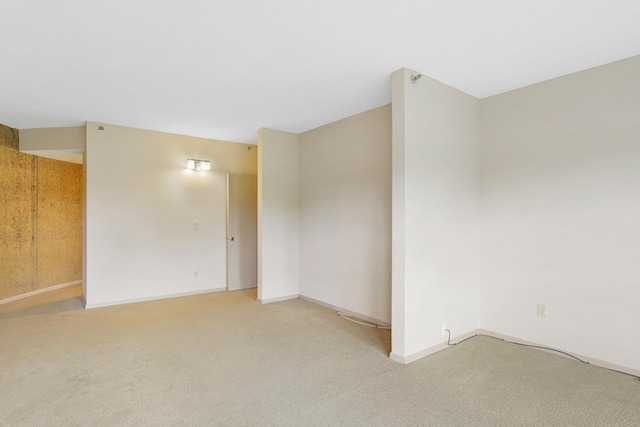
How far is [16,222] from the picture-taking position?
16.6ft

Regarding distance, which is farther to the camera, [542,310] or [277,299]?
[277,299]

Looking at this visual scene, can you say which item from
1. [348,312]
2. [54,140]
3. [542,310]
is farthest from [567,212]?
[54,140]

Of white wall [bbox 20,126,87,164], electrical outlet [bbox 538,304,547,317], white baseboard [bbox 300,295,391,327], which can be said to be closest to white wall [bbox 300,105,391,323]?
white baseboard [bbox 300,295,391,327]

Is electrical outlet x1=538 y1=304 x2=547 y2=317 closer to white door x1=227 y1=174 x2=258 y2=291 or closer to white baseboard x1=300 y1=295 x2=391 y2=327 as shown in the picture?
white baseboard x1=300 y1=295 x2=391 y2=327

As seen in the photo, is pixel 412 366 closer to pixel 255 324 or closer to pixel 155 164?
pixel 255 324

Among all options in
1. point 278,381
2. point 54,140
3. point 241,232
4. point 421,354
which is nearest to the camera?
point 278,381

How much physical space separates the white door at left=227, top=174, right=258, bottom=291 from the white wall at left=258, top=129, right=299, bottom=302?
955mm

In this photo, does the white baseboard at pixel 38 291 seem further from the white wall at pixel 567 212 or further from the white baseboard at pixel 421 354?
the white wall at pixel 567 212

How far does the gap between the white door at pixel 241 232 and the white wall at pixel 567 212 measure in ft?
12.4

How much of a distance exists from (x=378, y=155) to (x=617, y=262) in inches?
95.6

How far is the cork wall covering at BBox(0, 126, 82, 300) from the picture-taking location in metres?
4.93

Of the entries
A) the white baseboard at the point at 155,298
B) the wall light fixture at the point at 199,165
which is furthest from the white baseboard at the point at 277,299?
the wall light fixture at the point at 199,165

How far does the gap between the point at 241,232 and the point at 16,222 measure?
3345 mm

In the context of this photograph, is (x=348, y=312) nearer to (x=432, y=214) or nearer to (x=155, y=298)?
(x=432, y=214)
